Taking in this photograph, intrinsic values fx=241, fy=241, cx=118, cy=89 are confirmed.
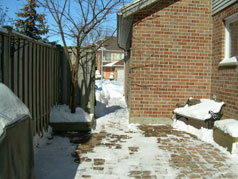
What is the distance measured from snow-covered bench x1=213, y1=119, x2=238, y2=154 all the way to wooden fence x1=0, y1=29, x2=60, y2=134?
12.7 ft

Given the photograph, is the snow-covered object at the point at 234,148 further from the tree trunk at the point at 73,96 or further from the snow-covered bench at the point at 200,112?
the tree trunk at the point at 73,96

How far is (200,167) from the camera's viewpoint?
4047mm

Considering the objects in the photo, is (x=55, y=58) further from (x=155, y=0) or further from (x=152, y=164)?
(x=152, y=164)

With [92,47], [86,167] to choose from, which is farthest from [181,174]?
[92,47]

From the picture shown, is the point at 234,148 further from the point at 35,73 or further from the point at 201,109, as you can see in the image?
the point at 35,73

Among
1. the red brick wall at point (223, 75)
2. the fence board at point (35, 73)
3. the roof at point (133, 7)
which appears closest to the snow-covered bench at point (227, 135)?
the red brick wall at point (223, 75)

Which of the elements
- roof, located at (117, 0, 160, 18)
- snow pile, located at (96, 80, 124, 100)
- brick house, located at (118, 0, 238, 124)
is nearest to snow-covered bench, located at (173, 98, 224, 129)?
brick house, located at (118, 0, 238, 124)

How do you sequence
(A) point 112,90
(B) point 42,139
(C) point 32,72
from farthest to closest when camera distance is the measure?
(A) point 112,90 → (B) point 42,139 → (C) point 32,72

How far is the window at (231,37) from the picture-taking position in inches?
239

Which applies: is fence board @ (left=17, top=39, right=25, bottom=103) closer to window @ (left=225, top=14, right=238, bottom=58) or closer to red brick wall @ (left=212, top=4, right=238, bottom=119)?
red brick wall @ (left=212, top=4, right=238, bottom=119)

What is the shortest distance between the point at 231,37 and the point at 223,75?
1.03 metres

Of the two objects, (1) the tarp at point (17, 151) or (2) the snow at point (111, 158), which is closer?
(1) the tarp at point (17, 151)

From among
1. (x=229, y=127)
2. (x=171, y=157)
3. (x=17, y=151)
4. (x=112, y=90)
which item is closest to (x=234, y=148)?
(x=229, y=127)

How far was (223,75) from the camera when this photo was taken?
6285 millimetres
